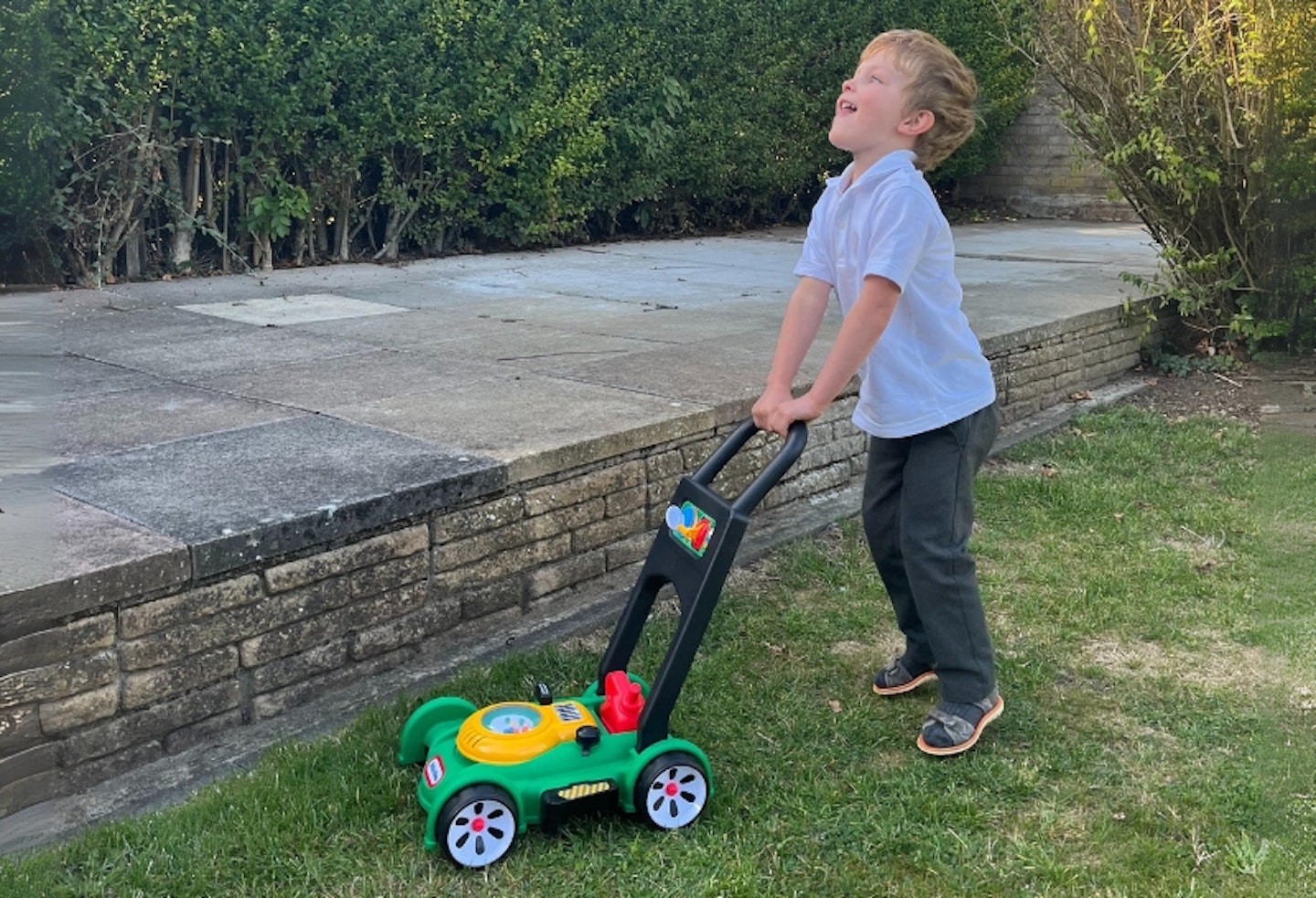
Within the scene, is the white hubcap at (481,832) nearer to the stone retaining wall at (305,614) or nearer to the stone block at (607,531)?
the stone retaining wall at (305,614)

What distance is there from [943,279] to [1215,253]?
14.5ft

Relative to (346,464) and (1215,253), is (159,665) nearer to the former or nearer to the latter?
(346,464)

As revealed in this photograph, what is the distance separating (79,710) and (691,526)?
1.27 m

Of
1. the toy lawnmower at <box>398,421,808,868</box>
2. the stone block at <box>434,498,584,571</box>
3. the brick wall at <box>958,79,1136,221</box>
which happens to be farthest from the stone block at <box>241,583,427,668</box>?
the brick wall at <box>958,79,1136,221</box>

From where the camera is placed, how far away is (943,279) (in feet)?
9.29

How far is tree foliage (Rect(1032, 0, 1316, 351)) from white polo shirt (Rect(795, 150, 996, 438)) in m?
3.84

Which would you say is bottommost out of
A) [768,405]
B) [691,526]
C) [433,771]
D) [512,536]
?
[433,771]

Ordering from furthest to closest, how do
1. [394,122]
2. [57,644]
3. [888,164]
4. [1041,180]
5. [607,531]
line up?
[1041,180], [394,122], [607,531], [888,164], [57,644]

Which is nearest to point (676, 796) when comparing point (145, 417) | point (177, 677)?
point (177, 677)

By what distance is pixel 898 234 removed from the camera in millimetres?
2635

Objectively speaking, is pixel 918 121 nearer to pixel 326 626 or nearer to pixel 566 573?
pixel 566 573

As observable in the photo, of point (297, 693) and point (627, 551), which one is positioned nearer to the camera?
point (297, 693)

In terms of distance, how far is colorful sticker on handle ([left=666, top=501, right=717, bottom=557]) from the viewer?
258 centimetres

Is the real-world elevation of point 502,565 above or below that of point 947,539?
below
